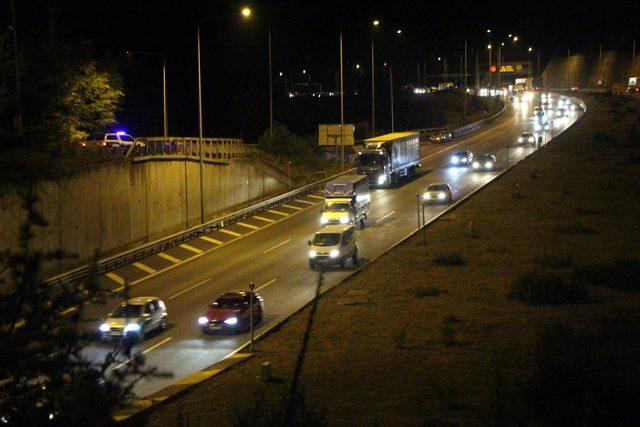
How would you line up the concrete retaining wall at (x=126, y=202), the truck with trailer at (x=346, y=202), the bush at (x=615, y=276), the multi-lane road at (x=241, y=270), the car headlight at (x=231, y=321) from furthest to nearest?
the truck with trailer at (x=346, y=202), the concrete retaining wall at (x=126, y=202), the bush at (x=615, y=276), the car headlight at (x=231, y=321), the multi-lane road at (x=241, y=270)

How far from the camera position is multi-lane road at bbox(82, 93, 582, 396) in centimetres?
2334

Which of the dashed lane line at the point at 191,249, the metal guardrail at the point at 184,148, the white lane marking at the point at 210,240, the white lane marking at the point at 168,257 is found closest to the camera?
the white lane marking at the point at 168,257

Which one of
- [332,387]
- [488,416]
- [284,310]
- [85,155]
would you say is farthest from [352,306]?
[85,155]

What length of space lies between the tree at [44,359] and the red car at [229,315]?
59.4 ft

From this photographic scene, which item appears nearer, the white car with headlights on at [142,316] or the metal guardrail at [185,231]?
the white car with headlights on at [142,316]

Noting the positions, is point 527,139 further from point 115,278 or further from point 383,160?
point 115,278

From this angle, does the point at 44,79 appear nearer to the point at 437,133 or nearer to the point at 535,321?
the point at 535,321

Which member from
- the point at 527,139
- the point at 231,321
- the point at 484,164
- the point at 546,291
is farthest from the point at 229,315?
the point at 527,139

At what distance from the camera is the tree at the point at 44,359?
625cm

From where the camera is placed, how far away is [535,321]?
2439cm

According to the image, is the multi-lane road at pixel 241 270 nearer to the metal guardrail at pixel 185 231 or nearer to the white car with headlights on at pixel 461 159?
the metal guardrail at pixel 185 231

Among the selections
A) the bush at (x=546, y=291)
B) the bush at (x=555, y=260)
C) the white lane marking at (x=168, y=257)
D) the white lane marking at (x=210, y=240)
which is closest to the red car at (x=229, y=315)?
the bush at (x=546, y=291)

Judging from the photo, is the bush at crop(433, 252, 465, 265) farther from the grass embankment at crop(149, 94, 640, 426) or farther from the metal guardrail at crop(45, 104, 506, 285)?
the metal guardrail at crop(45, 104, 506, 285)

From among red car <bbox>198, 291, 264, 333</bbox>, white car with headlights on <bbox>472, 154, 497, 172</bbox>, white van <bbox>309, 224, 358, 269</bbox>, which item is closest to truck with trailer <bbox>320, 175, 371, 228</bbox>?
white van <bbox>309, 224, 358, 269</bbox>
